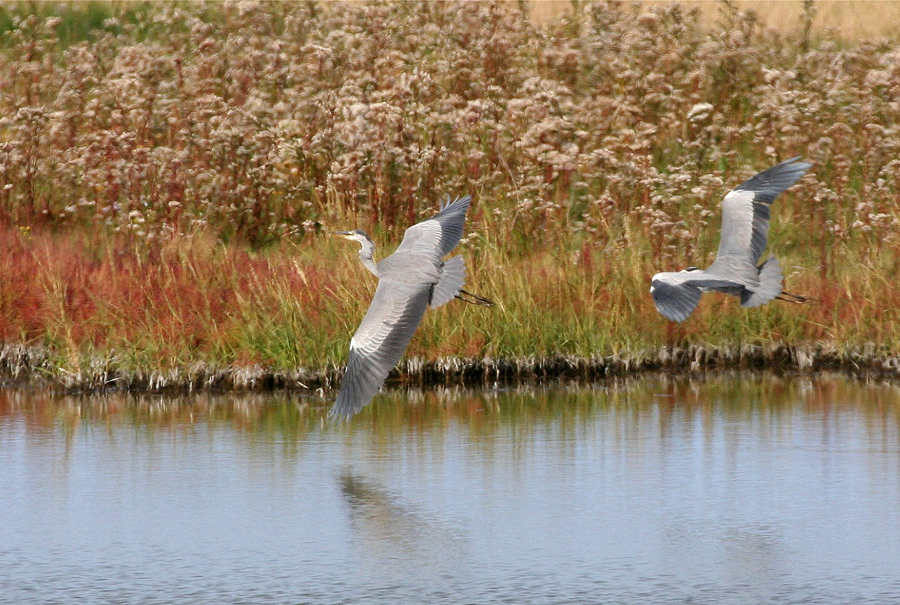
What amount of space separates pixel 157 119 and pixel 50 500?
6.09m

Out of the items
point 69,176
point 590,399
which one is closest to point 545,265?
point 590,399

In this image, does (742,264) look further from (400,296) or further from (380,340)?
(380,340)

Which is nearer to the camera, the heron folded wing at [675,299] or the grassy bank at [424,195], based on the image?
the heron folded wing at [675,299]

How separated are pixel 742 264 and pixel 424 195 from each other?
4.36 m

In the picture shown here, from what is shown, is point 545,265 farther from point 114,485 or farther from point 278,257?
point 114,485

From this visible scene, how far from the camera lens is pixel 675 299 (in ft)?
24.1

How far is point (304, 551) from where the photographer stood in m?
6.48

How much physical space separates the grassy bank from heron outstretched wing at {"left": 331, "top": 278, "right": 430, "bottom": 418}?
6.94 feet

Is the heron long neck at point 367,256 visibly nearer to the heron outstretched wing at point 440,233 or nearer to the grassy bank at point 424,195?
the heron outstretched wing at point 440,233

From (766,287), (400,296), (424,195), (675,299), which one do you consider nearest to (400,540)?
(400,296)

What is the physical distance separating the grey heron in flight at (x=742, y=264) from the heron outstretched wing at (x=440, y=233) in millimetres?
1056

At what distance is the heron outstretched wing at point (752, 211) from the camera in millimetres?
8180

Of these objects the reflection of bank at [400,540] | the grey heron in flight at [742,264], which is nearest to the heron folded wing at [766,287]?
the grey heron in flight at [742,264]

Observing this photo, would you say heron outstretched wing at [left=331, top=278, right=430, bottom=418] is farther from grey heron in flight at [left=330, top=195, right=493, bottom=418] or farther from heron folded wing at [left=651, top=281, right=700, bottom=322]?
heron folded wing at [left=651, top=281, right=700, bottom=322]
